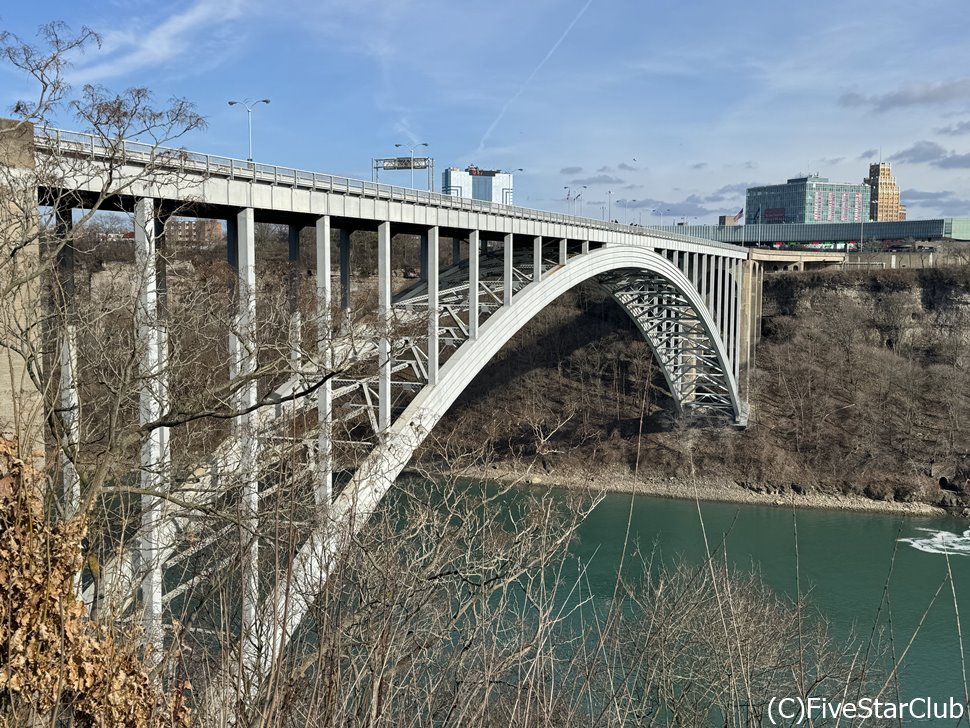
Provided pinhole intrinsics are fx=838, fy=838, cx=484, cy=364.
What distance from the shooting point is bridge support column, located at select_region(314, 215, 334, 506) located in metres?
8.91

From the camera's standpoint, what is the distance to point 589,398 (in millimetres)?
34500

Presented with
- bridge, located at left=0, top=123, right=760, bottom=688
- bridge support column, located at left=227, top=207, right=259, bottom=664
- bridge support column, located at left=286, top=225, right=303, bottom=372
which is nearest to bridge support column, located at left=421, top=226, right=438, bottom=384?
bridge, located at left=0, top=123, right=760, bottom=688

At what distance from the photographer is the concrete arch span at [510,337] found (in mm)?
7176

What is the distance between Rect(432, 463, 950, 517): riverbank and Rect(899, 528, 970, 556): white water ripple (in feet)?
6.41

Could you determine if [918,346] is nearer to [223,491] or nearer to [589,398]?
[589,398]

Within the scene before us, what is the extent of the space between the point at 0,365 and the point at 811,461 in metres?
27.2

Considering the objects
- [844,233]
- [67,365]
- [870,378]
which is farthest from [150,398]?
[844,233]

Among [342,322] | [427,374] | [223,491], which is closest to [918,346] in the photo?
[427,374]

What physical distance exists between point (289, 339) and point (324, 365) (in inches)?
19.6

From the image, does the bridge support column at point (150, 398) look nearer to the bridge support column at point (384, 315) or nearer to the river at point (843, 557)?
the bridge support column at point (384, 315)

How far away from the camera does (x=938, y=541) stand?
2303cm

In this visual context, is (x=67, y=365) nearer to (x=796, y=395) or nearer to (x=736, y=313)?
(x=736, y=313)

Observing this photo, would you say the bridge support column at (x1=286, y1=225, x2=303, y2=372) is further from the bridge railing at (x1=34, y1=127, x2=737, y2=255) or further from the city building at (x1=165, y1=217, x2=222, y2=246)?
the city building at (x1=165, y1=217, x2=222, y2=246)

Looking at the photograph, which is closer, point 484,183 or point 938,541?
point 938,541
